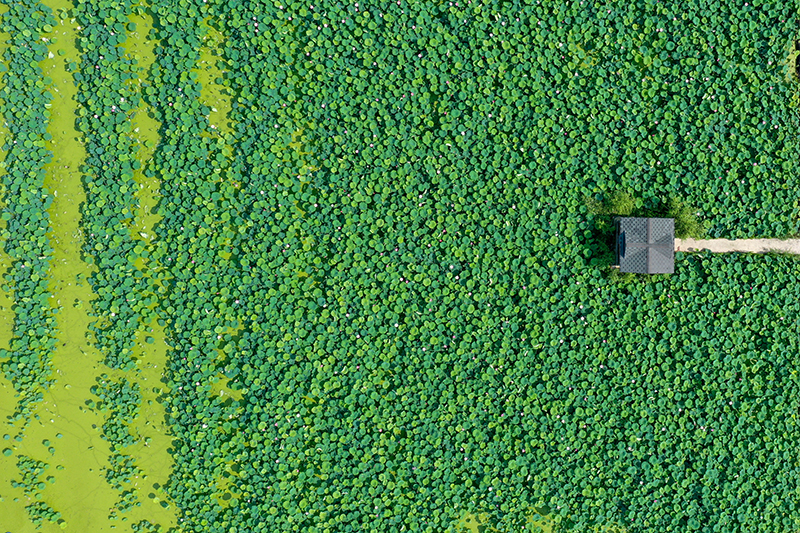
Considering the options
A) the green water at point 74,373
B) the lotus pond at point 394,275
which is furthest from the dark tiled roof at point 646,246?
the green water at point 74,373

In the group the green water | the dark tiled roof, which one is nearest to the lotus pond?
the green water

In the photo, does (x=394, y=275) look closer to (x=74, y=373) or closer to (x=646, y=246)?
(x=646, y=246)

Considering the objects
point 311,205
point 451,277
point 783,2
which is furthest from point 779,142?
point 311,205

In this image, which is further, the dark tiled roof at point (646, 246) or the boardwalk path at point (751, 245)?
the boardwalk path at point (751, 245)

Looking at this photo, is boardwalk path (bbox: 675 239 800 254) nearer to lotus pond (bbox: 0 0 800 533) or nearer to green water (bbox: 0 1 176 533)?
lotus pond (bbox: 0 0 800 533)

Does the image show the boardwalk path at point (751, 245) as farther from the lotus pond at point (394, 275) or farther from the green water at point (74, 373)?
the green water at point (74, 373)
